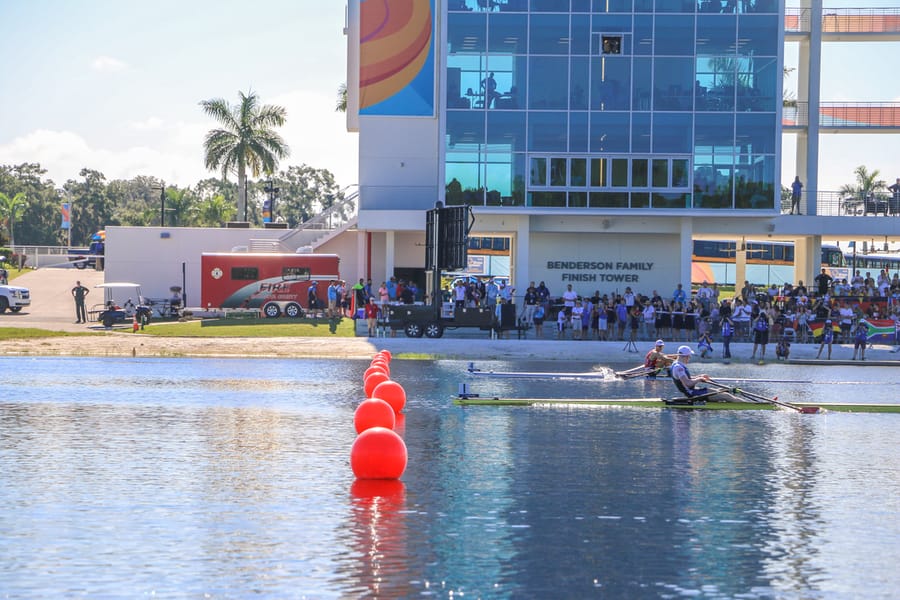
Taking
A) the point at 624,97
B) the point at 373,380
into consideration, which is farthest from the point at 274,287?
the point at 373,380

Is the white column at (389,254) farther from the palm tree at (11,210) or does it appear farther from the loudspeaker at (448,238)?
the palm tree at (11,210)

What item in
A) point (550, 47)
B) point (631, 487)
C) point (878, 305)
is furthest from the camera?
point (550, 47)

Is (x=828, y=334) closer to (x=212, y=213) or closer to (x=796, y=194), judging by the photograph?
(x=796, y=194)

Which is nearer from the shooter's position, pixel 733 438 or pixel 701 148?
pixel 733 438

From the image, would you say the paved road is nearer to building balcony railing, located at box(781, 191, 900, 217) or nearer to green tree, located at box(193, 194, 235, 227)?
green tree, located at box(193, 194, 235, 227)

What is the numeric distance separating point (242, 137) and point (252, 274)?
2369 centimetres

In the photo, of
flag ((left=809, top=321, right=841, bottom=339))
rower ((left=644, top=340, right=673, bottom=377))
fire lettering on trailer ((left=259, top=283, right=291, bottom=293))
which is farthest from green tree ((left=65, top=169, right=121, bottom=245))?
rower ((left=644, top=340, right=673, bottom=377))

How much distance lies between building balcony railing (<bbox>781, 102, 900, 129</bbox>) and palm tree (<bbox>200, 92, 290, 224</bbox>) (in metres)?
34.4

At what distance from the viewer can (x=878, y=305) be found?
1918 inches

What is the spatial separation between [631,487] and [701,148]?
3848cm

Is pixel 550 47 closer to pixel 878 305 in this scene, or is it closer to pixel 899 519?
pixel 878 305

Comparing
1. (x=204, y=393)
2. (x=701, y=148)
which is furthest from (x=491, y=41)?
(x=204, y=393)

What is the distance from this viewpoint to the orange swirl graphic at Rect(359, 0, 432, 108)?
5972cm

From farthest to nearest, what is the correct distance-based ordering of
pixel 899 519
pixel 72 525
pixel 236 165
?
pixel 236 165 < pixel 899 519 < pixel 72 525
